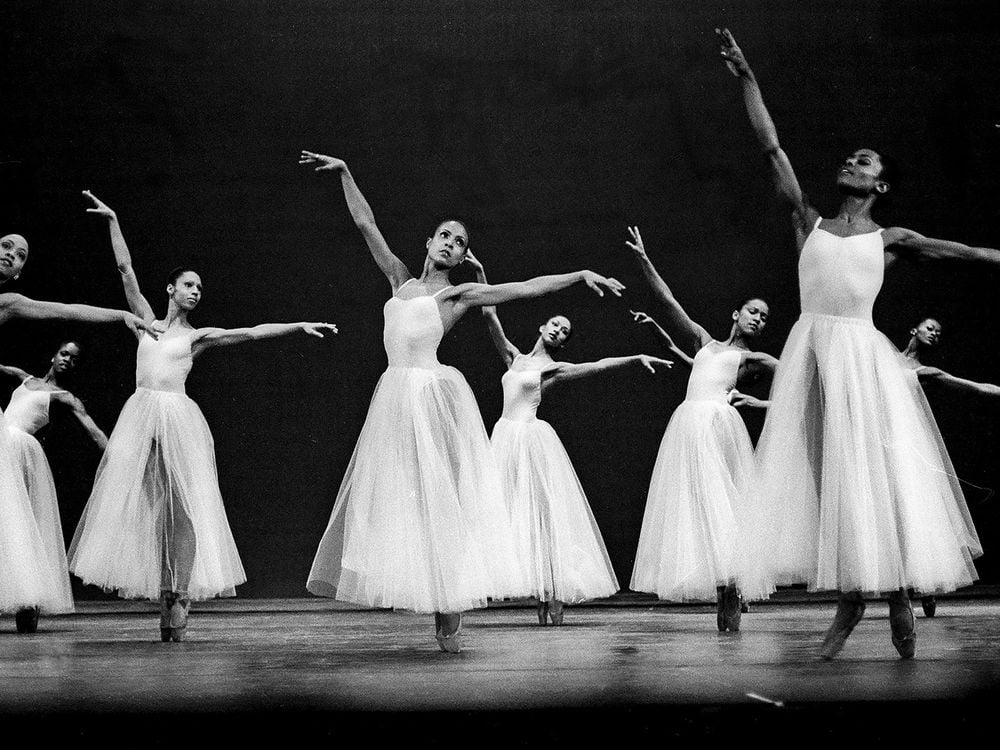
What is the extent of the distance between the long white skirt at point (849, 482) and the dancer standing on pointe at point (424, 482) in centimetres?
69

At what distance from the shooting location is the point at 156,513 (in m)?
4.36

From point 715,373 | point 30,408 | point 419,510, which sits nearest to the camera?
point 419,510

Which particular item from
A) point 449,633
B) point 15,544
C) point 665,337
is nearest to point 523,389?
point 665,337

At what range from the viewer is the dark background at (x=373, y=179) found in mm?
6219

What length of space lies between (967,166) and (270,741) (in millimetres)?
5296

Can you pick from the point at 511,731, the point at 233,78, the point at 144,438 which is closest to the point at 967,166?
the point at 233,78

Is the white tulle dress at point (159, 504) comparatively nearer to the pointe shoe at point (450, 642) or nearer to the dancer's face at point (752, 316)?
the pointe shoe at point (450, 642)

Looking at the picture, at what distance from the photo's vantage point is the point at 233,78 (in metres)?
6.24

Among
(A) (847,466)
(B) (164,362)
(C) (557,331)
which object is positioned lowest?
(A) (847,466)

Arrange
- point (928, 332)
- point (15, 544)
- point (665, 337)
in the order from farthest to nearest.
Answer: point (665, 337) < point (928, 332) < point (15, 544)

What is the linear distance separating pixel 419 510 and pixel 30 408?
9.15ft

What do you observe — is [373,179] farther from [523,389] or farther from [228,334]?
[228,334]

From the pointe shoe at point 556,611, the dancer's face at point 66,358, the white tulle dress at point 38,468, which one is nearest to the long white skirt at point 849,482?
the pointe shoe at point 556,611

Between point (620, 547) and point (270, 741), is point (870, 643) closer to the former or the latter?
point (270, 741)
